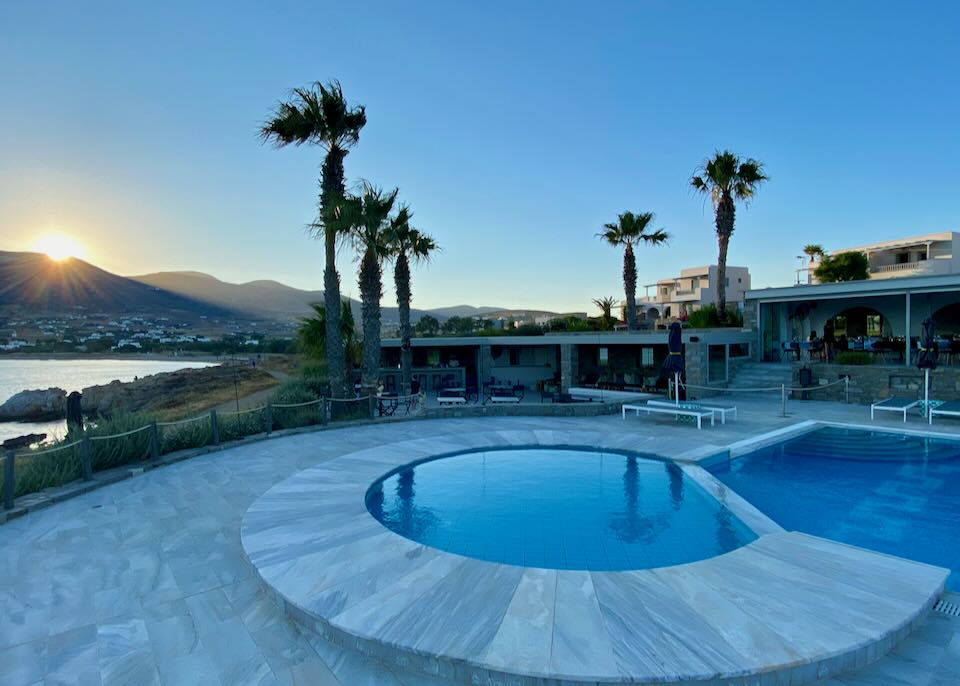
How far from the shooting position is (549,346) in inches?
982

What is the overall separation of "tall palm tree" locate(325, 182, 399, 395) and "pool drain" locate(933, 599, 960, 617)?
40.0 ft

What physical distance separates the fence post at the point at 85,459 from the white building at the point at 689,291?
135 ft

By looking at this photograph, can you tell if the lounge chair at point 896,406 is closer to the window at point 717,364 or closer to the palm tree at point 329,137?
the window at point 717,364

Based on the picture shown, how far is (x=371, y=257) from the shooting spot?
15133 mm

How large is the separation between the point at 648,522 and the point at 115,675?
229 inches

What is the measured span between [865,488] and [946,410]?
6568 mm

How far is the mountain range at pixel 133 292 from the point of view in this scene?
5575 cm

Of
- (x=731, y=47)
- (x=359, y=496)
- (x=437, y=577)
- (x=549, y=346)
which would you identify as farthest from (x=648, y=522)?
(x=549, y=346)

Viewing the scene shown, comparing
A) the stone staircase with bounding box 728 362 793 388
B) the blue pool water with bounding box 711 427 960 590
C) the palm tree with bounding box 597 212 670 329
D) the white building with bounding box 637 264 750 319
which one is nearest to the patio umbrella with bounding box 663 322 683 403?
the blue pool water with bounding box 711 427 960 590

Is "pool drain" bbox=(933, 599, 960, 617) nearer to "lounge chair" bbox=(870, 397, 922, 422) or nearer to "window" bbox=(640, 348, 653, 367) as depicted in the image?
"lounge chair" bbox=(870, 397, 922, 422)

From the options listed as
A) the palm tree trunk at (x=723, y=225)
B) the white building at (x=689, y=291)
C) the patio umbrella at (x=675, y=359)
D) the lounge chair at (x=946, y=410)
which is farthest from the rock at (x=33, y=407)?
the white building at (x=689, y=291)

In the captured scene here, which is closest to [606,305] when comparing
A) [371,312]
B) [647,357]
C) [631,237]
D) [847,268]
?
[631,237]

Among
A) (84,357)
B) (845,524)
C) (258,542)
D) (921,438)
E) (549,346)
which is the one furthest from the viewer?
(84,357)

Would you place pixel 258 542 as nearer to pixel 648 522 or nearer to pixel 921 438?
pixel 648 522
